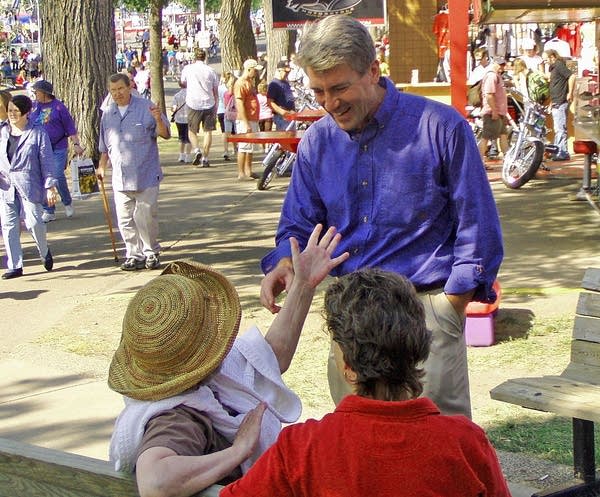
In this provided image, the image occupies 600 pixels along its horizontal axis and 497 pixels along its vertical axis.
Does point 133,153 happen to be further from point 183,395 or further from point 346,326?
point 346,326

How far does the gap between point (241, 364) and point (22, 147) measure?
7.58 metres

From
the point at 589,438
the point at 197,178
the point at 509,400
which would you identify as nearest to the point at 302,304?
the point at 509,400

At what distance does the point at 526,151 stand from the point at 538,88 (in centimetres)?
439

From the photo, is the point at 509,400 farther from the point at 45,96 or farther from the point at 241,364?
the point at 45,96

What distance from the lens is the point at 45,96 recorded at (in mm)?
13062

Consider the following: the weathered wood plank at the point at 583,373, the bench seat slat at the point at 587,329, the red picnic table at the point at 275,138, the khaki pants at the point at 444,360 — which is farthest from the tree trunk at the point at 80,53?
the khaki pants at the point at 444,360

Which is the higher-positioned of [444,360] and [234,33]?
[234,33]

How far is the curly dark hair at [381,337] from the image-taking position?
2283 millimetres

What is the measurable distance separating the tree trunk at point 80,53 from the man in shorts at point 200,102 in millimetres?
3485

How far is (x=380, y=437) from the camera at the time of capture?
2.21 meters

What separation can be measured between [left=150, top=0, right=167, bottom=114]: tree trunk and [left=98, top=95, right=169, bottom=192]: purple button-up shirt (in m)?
14.9

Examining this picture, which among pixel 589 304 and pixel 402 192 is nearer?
pixel 402 192

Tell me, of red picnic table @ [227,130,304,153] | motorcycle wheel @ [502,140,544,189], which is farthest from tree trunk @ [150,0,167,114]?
red picnic table @ [227,130,304,153]

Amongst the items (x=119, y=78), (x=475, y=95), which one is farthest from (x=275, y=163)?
(x=119, y=78)
